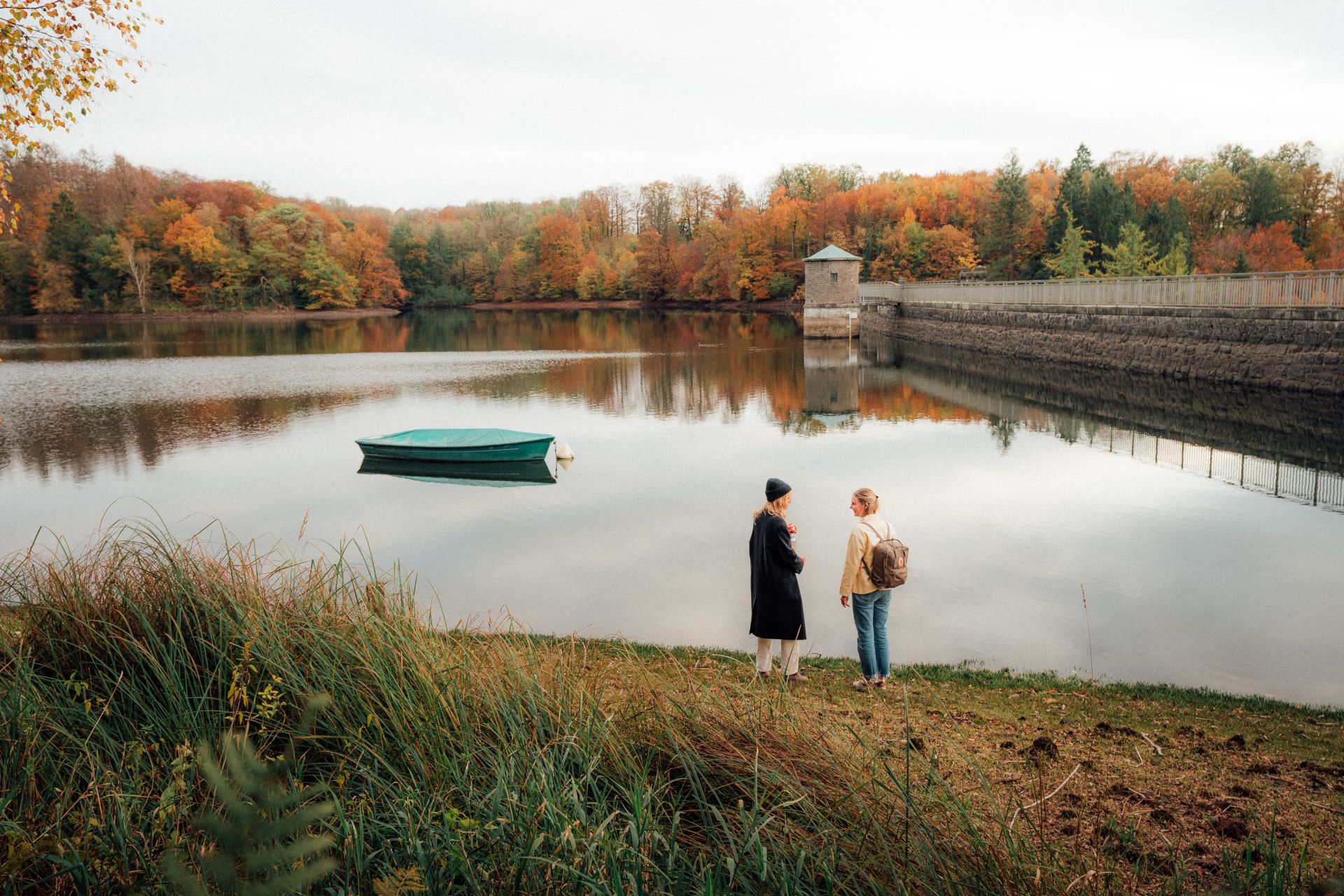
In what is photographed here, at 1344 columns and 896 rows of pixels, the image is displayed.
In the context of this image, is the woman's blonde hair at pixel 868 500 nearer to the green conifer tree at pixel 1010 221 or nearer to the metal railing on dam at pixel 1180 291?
the metal railing on dam at pixel 1180 291

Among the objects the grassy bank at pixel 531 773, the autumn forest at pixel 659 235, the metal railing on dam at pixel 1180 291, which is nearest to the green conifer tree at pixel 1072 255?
the autumn forest at pixel 659 235

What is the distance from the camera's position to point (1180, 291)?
26688 millimetres

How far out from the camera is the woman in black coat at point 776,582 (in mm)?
6609

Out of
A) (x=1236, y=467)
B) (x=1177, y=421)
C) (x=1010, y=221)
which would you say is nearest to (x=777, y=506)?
(x=1236, y=467)

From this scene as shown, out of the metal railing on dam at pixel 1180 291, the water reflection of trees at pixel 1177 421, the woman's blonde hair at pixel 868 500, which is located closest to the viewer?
the woman's blonde hair at pixel 868 500

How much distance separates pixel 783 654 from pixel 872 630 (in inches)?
27.2

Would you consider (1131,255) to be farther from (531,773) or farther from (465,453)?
(531,773)

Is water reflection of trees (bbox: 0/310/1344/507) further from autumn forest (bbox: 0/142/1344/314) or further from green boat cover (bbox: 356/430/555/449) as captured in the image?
autumn forest (bbox: 0/142/1344/314)

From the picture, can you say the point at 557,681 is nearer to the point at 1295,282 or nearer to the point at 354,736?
the point at 354,736

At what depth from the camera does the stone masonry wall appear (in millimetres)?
21125

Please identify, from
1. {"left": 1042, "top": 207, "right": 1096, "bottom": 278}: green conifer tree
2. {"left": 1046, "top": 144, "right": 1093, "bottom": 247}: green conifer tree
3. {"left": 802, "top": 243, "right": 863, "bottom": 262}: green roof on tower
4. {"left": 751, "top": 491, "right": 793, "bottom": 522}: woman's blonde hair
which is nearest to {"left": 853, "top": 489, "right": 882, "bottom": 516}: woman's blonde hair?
{"left": 751, "top": 491, "right": 793, "bottom": 522}: woman's blonde hair

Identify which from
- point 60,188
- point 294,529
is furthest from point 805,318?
point 60,188

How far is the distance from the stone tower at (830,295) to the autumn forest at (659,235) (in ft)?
46.9

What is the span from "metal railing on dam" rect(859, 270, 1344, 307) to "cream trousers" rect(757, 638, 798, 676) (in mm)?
19756
